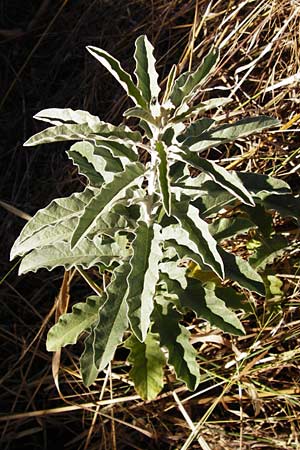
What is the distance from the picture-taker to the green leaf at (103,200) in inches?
58.1

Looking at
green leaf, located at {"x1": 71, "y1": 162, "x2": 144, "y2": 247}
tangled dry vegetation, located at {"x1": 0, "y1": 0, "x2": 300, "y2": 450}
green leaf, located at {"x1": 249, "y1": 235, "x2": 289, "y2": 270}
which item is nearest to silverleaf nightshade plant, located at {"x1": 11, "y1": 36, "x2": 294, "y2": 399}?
green leaf, located at {"x1": 71, "y1": 162, "x2": 144, "y2": 247}

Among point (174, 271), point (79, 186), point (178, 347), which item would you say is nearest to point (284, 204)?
point (174, 271)

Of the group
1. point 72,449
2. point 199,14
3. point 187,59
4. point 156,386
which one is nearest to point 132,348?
point 156,386

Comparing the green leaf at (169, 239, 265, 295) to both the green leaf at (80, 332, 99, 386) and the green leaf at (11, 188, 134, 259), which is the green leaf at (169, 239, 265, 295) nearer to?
the green leaf at (11, 188, 134, 259)

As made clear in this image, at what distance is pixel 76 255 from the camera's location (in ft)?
5.88

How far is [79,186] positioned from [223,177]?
1104 millimetres

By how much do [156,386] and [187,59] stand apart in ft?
4.19

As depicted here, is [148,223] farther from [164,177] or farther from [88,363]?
[88,363]

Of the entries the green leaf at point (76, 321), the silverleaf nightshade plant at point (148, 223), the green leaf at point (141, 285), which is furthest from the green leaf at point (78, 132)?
the green leaf at point (76, 321)

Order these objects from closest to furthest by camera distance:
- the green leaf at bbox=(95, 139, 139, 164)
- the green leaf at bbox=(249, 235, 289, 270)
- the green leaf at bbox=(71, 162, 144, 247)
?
the green leaf at bbox=(71, 162, 144, 247) → the green leaf at bbox=(95, 139, 139, 164) → the green leaf at bbox=(249, 235, 289, 270)

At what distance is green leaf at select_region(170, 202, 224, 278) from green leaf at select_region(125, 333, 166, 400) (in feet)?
1.24

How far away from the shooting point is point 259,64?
251 centimetres

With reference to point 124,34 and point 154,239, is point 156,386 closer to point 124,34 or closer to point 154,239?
point 154,239

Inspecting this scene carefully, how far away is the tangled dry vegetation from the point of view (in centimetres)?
210
